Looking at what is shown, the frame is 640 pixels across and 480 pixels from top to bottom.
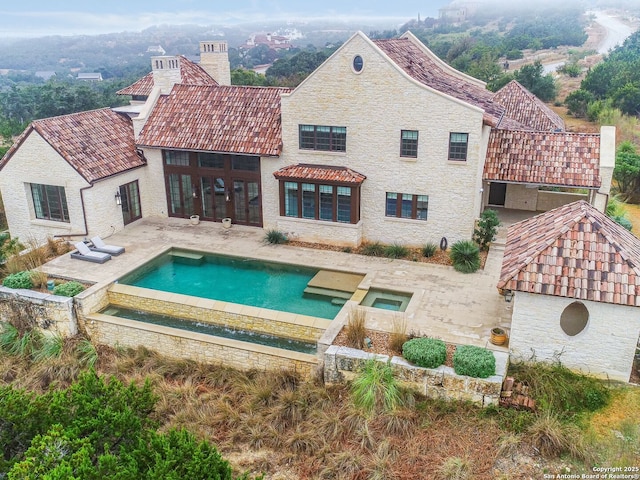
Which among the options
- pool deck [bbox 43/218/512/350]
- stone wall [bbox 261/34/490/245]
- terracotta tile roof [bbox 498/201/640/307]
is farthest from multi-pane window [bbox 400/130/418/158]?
terracotta tile roof [bbox 498/201/640/307]

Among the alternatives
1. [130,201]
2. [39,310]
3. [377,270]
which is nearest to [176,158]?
[130,201]

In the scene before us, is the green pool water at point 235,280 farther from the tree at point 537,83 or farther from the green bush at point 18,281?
the tree at point 537,83

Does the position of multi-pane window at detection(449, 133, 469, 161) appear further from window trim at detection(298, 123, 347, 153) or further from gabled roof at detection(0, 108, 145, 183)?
gabled roof at detection(0, 108, 145, 183)

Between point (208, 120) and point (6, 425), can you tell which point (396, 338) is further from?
point (208, 120)

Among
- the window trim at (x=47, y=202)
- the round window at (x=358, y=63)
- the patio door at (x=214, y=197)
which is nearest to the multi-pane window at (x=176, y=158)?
the patio door at (x=214, y=197)

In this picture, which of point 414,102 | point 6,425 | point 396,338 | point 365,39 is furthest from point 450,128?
point 6,425

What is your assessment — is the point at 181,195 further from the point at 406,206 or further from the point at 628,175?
the point at 628,175
